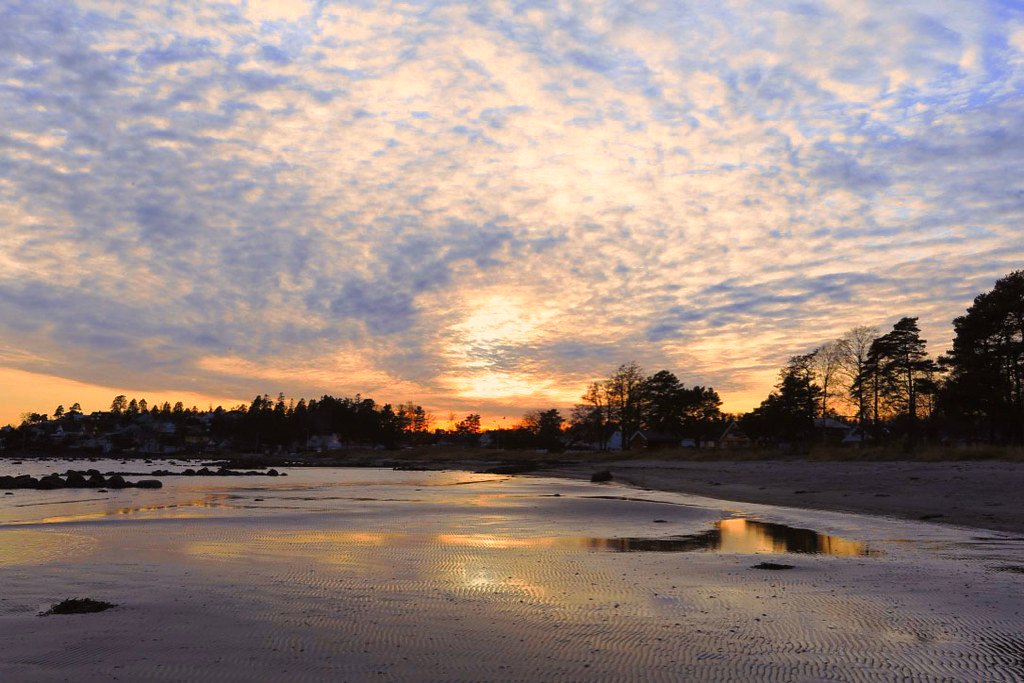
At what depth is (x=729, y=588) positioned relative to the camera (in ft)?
30.8

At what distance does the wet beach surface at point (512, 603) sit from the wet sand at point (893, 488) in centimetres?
325

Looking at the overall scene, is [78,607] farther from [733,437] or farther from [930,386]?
[733,437]

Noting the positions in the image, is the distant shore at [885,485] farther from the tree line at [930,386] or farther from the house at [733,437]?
the house at [733,437]

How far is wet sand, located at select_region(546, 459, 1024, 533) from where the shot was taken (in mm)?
→ 18750

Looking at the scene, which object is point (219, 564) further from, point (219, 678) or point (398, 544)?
point (219, 678)

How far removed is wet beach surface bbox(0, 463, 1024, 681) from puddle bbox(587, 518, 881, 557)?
88 millimetres

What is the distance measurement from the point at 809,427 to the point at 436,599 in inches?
3016

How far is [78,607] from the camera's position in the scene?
25.0 ft

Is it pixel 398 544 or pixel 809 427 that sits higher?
pixel 809 427

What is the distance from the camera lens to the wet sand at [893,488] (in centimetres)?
1875

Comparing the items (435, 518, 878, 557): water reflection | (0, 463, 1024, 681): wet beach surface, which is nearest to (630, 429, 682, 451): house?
(435, 518, 878, 557): water reflection

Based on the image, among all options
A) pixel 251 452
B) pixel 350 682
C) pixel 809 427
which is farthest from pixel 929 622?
pixel 251 452

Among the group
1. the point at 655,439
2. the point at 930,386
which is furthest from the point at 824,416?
the point at 655,439

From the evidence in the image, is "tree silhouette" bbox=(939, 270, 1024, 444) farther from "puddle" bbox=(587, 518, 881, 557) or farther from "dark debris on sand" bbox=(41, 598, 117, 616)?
"dark debris on sand" bbox=(41, 598, 117, 616)
